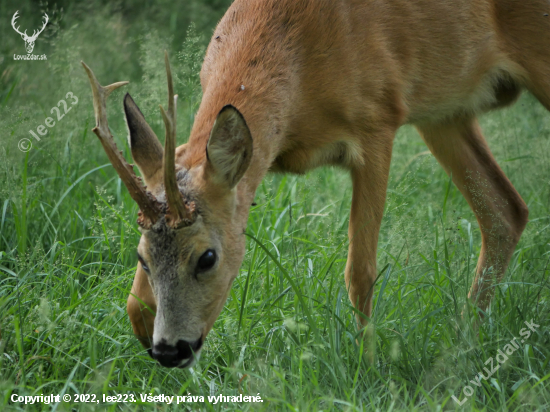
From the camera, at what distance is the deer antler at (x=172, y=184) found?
118 inches

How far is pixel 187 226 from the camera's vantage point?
10.7 feet

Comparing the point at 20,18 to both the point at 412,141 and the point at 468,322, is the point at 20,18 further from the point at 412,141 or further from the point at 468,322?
the point at 468,322

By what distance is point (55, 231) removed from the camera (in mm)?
4766

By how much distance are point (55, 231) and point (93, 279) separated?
0.53 meters

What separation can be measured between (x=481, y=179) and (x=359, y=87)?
4.73ft

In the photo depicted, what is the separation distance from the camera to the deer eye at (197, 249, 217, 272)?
3.32 metres

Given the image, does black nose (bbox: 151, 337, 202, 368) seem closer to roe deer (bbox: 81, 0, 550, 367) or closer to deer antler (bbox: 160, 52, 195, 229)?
roe deer (bbox: 81, 0, 550, 367)

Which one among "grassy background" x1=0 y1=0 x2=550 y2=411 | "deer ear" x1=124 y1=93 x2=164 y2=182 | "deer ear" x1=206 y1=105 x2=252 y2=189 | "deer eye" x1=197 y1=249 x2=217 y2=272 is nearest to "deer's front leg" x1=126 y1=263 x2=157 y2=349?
"grassy background" x1=0 y1=0 x2=550 y2=411

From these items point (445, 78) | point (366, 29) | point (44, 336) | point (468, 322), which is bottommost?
point (468, 322)

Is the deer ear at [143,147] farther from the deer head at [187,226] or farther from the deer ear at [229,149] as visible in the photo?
the deer ear at [229,149]

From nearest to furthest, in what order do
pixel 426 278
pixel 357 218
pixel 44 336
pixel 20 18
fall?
1. pixel 44 336
2. pixel 357 218
3. pixel 426 278
4. pixel 20 18

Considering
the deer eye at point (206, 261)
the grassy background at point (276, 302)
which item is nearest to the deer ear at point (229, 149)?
the deer eye at point (206, 261)

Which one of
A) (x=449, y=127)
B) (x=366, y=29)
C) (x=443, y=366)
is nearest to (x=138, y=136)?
(x=366, y=29)

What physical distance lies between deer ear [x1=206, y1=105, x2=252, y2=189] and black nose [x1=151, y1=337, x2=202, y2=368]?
766 mm
